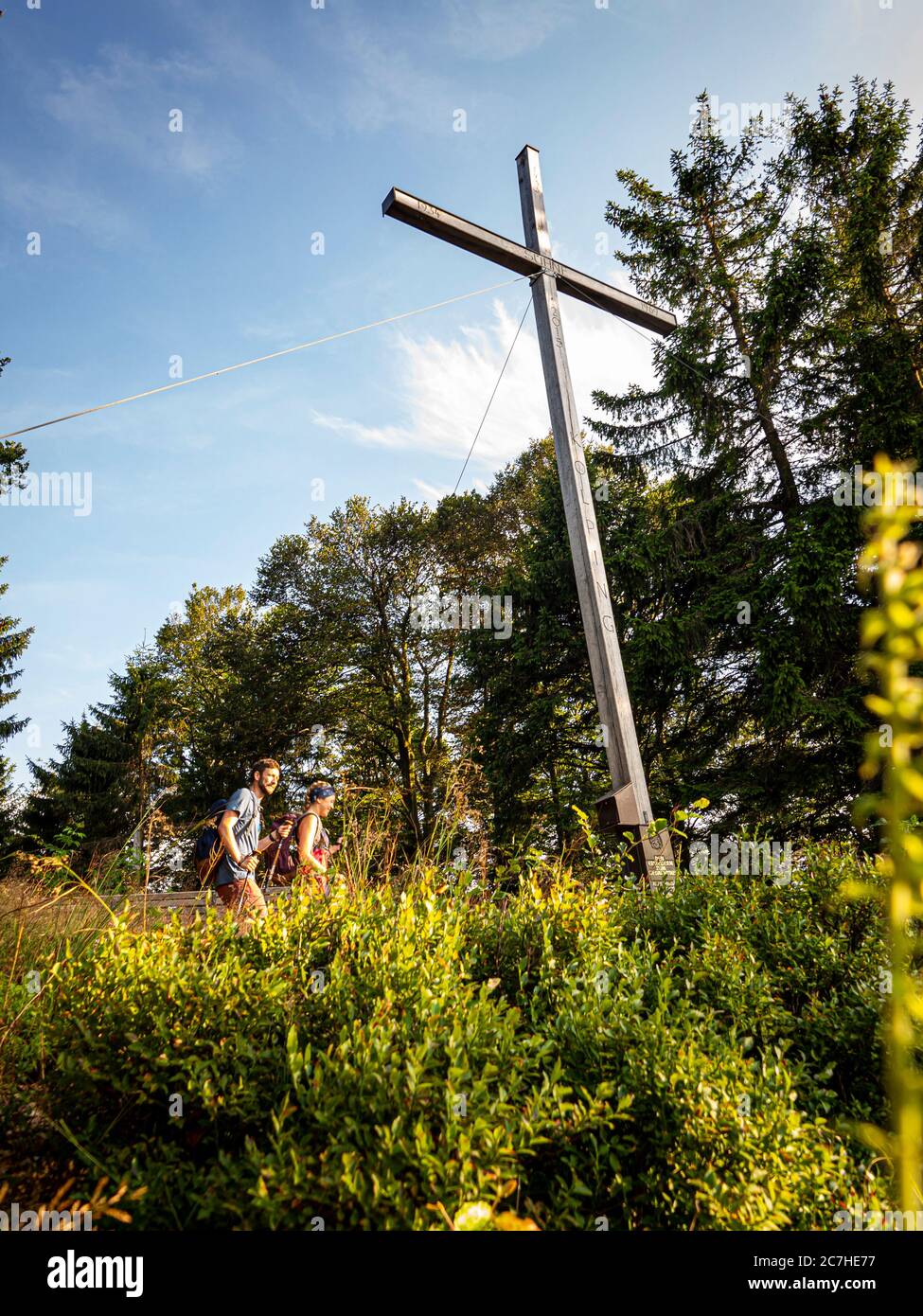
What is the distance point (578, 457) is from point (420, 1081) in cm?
474

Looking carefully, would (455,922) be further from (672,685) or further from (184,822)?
(184,822)

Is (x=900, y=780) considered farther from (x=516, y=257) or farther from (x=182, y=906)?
(x=516, y=257)

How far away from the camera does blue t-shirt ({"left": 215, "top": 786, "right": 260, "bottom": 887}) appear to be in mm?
5145

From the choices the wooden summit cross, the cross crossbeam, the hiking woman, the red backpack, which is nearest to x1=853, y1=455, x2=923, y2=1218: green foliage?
the wooden summit cross

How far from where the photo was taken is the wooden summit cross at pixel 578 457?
4977 millimetres

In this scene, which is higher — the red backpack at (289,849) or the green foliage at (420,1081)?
the red backpack at (289,849)

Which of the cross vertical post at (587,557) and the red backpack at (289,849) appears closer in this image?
the cross vertical post at (587,557)

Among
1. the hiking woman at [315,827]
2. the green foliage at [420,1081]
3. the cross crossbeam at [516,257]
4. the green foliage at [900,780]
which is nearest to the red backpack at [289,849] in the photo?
the hiking woman at [315,827]

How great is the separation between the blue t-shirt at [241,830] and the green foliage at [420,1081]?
7.47 feet

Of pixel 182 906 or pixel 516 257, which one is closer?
pixel 182 906

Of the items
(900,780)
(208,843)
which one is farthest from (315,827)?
(900,780)

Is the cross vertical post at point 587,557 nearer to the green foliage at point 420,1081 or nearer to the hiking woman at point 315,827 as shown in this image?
the green foliage at point 420,1081

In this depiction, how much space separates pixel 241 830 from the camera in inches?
214

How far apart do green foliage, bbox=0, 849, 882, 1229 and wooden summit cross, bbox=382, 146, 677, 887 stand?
1808mm
